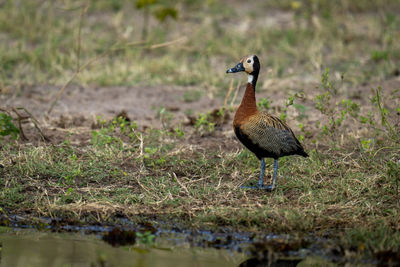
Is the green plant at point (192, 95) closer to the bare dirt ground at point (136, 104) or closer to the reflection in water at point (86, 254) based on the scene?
the bare dirt ground at point (136, 104)

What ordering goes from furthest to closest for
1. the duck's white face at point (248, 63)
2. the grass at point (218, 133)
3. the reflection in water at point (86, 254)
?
the duck's white face at point (248, 63) → the grass at point (218, 133) → the reflection in water at point (86, 254)

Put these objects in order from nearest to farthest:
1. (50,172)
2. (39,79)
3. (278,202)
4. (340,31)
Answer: (278,202), (50,172), (39,79), (340,31)

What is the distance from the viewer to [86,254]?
499cm

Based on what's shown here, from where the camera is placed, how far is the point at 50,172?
6.53 m

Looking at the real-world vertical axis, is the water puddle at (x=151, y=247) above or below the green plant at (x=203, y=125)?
below

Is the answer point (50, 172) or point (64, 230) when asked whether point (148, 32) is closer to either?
point (50, 172)

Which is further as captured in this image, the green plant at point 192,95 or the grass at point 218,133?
the green plant at point 192,95

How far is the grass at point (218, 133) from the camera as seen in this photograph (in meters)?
5.73

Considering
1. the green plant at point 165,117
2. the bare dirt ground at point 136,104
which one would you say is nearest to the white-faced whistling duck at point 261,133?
the bare dirt ground at point 136,104

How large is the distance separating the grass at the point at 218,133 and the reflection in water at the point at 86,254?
44cm

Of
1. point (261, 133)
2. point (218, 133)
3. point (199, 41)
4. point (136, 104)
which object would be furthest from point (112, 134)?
point (199, 41)

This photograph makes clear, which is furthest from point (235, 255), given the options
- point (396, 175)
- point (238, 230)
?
point (396, 175)

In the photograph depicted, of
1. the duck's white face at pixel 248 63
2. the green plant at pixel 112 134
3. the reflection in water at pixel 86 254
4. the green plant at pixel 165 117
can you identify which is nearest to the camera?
the reflection in water at pixel 86 254

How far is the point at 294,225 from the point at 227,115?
11.1 feet
